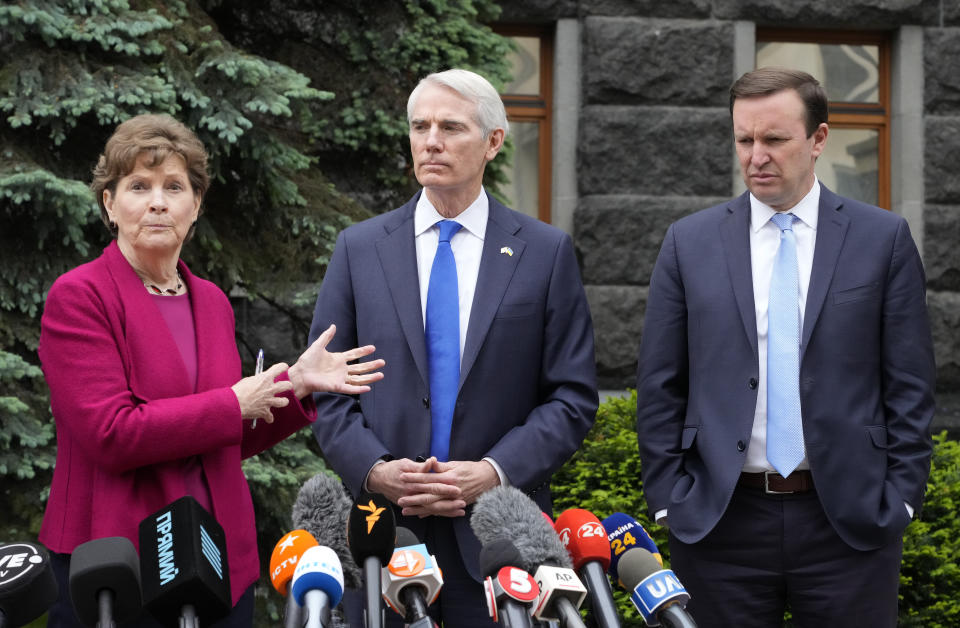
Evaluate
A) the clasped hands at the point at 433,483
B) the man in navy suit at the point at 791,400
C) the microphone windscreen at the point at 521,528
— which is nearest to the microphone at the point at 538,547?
the microphone windscreen at the point at 521,528

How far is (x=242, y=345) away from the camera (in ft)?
19.0

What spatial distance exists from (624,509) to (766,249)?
1.80 meters

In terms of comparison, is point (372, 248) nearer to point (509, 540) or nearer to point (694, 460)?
point (694, 460)

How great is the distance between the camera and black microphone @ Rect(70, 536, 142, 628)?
220 centimetres

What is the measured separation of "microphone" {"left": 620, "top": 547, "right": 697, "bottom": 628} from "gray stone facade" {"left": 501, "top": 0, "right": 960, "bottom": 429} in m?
4.67

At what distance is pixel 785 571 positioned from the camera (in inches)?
128

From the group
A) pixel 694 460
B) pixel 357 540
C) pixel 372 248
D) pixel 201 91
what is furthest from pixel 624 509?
pixel 357 540

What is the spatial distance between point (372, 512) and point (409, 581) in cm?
16

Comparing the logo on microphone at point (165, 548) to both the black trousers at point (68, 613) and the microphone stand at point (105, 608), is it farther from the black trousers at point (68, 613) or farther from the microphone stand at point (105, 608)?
the black trousers at point (68, 613)

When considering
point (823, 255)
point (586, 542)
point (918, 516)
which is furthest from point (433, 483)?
point (918, 516)

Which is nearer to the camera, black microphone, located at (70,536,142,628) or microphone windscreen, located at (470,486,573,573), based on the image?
black microphone, located at (70,536,142,628)

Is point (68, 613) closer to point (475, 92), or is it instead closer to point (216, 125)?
point (475, 92)

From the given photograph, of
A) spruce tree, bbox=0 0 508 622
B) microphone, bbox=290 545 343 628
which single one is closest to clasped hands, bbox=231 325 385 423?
microphone, bbox=290 545 343 628

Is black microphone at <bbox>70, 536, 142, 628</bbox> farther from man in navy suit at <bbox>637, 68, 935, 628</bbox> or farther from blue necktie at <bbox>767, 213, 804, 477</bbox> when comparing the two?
blue necktie at <bbox>767, 213, 804, 477</bbox>
